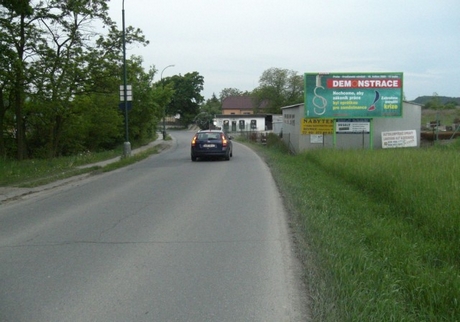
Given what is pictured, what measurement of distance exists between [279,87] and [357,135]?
58.4 meters

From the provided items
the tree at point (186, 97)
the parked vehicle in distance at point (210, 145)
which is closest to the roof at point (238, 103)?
the tree at point (186, 97)

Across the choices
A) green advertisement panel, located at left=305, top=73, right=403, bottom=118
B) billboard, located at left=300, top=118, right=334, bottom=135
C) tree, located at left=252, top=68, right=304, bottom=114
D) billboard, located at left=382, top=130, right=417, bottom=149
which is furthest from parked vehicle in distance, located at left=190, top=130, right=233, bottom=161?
tree, located at left=252, top=68, right=304, bottom=114

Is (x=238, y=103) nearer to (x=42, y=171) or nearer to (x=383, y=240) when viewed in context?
(x=42, y=171)

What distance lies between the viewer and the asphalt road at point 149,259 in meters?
4.44

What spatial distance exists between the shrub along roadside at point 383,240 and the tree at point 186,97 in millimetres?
86578

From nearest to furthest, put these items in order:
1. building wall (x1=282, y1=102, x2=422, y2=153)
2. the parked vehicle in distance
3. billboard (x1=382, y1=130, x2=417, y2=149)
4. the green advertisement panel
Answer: the parked vehicle in distance → the green advertisement panel → building wall (x1=282, y1=102, x2=422, y2=153) → billboard (x1=382, y1=130, x2=417, y2=149)

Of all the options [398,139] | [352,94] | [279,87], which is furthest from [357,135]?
[279,87]

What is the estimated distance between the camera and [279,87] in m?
83.6

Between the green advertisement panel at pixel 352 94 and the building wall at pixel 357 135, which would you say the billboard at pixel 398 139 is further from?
the green advertisement panel at pixel 352 94

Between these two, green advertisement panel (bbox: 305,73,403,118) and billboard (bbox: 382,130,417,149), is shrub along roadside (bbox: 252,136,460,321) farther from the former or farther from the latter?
billboard (bbox: 382,130,417,149)

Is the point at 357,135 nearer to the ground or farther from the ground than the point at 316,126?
nearer to the ground

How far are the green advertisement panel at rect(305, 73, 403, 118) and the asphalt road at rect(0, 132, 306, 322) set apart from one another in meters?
13.6

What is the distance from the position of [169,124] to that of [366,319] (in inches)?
4231

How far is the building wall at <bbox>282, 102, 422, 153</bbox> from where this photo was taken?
84.4ft
